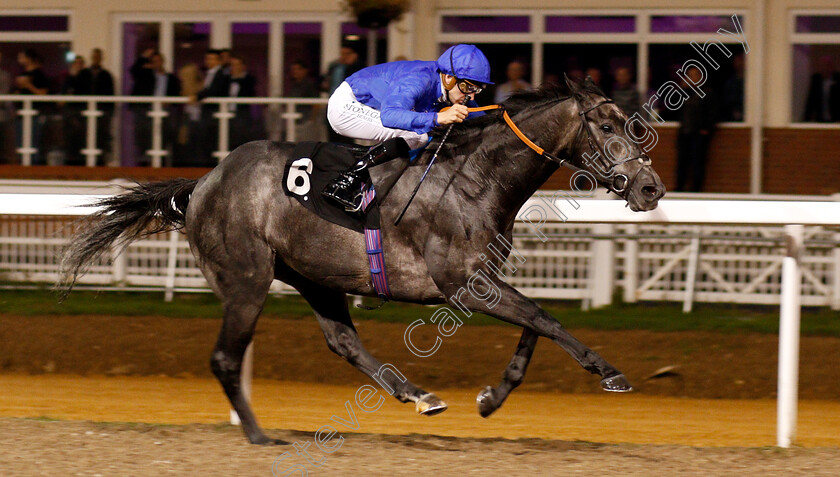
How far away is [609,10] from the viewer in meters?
11.5

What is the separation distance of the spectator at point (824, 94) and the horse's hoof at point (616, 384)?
308 inches

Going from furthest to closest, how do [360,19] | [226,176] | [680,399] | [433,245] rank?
1. [360,19]
2. [680,399]
3. [226,176]
4. [433,245]

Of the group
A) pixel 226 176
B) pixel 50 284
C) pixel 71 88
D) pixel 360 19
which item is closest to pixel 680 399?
pixel 226 176

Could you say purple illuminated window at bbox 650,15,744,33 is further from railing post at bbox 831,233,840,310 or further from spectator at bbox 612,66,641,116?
railing post at bbox 831,233,840,310

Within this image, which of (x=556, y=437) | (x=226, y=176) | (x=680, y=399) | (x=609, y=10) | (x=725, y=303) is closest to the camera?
(x=226, y=176)

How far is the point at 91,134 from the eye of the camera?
37.1 ft

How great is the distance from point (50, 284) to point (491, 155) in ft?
20.7

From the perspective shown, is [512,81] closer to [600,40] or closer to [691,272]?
[600,40]

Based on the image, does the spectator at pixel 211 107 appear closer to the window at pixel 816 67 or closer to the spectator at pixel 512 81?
the spectator at pixel 512 81

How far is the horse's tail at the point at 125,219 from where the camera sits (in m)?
5.29

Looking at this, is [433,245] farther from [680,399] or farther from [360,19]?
[360,19]

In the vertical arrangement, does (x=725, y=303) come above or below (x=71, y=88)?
below

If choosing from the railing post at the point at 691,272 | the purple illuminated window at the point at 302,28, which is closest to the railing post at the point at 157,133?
the purple illuminated window at the point at 302,28

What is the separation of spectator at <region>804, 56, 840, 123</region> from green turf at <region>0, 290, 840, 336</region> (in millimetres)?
3021
